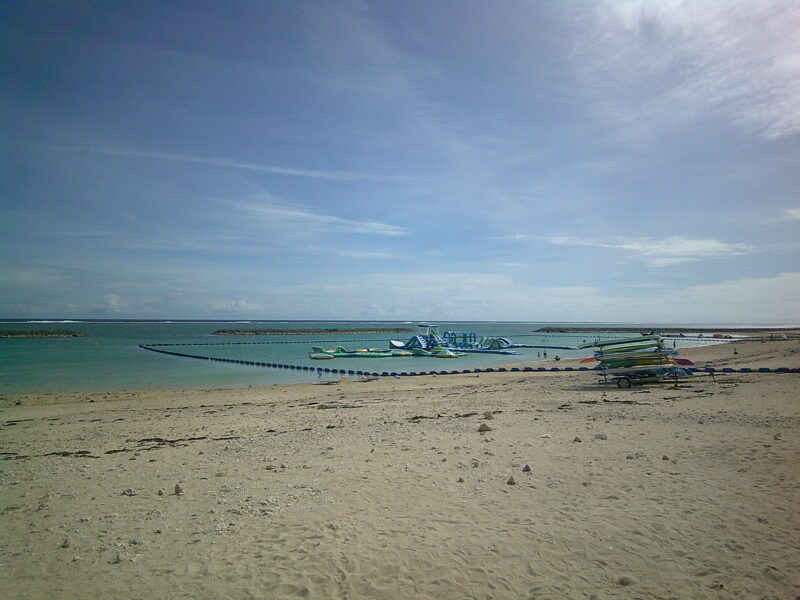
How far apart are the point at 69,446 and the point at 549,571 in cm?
1041

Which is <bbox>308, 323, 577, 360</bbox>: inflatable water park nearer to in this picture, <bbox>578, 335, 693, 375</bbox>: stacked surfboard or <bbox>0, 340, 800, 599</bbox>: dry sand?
<bbox>578, 335, 693, 375</bbox>: stacked surfboard

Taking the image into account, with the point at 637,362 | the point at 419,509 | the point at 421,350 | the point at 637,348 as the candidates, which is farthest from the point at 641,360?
the point at 421,350

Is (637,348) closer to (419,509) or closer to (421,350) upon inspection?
(419,509)

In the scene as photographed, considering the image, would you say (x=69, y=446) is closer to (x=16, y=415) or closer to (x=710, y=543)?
(x=16, y=415)

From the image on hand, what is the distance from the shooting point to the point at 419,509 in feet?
18.9

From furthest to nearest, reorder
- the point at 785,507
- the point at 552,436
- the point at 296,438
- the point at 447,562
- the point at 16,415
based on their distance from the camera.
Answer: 1. the point at 16,415
2. the point at 296,438
3. the point at 552,436
4. the point at 785,507
5. the point at 447,562

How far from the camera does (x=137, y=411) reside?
1644cm

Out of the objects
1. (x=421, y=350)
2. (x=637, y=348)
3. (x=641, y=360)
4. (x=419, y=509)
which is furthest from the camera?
(x=421, y=350)

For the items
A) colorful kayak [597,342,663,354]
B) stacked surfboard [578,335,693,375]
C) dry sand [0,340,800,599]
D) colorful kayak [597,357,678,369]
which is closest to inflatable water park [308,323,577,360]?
colorful kayak [597,342,663,354]

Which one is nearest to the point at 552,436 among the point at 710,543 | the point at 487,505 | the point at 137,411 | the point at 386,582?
the point at 487,505

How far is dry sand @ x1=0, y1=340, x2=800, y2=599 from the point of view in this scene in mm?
4211

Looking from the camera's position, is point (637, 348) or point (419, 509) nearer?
point (419, 509)

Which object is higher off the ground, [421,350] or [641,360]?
[641,360]

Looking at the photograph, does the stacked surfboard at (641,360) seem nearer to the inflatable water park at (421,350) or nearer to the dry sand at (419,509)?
the dry sand at (419,509)
